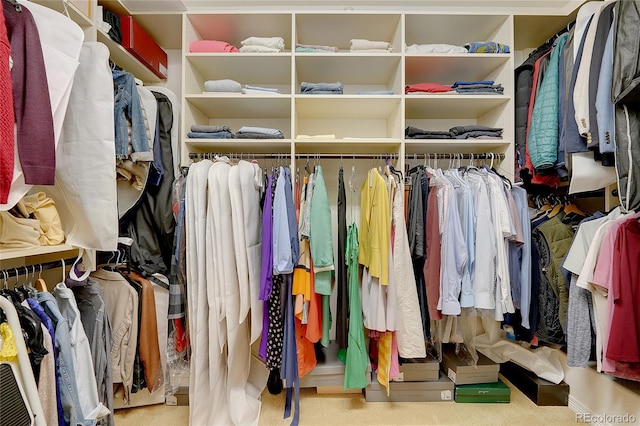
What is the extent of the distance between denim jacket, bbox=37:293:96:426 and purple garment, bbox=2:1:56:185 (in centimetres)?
45

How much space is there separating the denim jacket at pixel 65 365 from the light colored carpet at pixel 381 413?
2.23 ft

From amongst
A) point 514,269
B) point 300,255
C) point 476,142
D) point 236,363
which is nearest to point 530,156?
point 476,142

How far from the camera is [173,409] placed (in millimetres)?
1644

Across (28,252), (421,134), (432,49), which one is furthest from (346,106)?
(28,252)

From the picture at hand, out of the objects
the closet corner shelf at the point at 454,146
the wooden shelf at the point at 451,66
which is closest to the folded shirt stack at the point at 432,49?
the wooden shelf at the point at 451,66

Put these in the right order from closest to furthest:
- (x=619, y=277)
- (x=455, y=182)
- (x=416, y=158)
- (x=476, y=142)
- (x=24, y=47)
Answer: (x=24, y=47)
(x=619, y=277)
(x=455, y=182)
(x=476, y=142)
(x=416, y=158)

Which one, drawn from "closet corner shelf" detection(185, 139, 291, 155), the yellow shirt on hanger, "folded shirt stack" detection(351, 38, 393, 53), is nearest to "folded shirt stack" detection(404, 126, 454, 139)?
the yellow shirt on hanger

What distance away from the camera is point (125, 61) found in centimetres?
179

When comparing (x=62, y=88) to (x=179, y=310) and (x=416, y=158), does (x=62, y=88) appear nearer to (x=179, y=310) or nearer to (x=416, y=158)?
(x=179, y=310)

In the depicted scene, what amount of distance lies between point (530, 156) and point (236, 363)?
1.98 m

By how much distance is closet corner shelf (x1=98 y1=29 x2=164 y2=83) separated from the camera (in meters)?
1.57

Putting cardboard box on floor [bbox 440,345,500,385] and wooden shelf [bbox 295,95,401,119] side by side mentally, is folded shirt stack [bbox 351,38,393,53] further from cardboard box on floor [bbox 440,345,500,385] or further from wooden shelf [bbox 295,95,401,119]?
cardboard box on floor [bbox 440,345,500,385]

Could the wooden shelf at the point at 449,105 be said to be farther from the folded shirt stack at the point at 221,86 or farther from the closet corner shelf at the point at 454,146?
the folded shirt stack at the point at 221,86

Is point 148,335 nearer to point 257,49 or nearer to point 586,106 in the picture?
point 257,49
